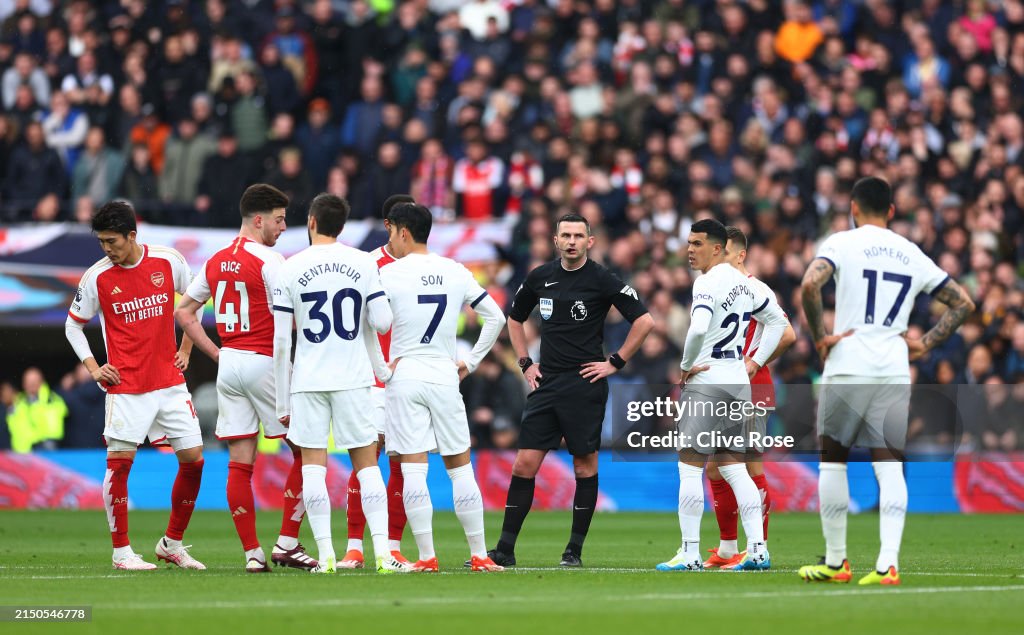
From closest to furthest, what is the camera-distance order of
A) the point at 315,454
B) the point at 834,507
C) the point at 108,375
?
the point at 834,507 < the point at 315,454 < the point at 108,375

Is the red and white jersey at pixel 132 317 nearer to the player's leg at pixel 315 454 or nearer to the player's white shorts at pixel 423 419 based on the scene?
the player's leg at pixel 315 454

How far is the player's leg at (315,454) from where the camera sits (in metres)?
10.8

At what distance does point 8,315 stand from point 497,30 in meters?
9.18

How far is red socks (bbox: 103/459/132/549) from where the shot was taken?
37.9 feet

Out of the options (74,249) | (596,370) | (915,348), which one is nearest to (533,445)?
(596,370)

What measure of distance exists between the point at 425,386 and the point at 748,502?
2.58 metres

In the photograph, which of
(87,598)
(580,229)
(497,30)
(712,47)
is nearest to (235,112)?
(497,30)

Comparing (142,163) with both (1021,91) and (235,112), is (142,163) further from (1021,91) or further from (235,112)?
(1021,91)

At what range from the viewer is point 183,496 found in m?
11.8

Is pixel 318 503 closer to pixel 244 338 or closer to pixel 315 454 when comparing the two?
pixel 315 454

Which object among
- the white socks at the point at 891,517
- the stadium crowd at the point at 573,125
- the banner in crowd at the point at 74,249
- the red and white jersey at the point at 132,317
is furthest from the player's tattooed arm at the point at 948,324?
the banner in crowd at the point at 74,249

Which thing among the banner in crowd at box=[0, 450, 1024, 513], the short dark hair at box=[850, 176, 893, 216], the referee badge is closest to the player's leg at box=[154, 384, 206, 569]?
the referee badge

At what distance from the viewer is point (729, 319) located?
11.9 metres

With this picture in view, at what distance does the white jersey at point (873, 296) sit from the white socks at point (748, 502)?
73.5 inches
